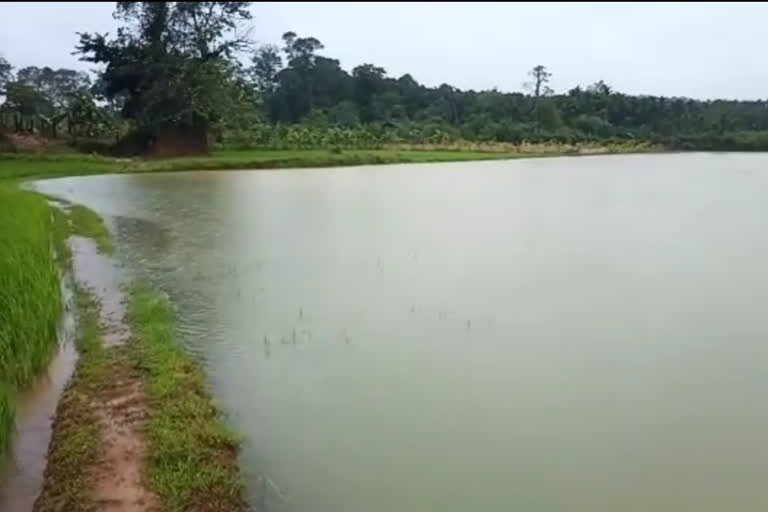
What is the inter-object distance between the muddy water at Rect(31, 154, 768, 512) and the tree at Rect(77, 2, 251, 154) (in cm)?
1224

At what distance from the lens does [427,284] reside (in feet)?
23.3

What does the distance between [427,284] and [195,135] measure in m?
19.0

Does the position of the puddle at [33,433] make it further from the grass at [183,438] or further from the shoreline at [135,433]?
the grass at [183,438]

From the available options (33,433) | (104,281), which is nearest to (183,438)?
(33,433)

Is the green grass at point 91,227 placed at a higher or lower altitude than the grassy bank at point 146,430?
higher

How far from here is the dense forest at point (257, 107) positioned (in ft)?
75.2

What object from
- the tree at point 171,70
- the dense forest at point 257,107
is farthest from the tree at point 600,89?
the tree at point 171,70

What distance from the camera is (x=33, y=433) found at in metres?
3.76

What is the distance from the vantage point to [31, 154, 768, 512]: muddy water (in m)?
3.37

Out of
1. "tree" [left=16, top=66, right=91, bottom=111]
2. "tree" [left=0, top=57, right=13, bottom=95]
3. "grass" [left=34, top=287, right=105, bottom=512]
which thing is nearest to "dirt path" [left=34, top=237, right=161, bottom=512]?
"grass" [left=34, top=287, right=105, bottom=512]

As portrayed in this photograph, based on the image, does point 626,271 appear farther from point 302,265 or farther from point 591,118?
point 591,118

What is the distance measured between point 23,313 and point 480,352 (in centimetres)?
291

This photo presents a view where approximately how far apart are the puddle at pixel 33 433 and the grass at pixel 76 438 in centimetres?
5

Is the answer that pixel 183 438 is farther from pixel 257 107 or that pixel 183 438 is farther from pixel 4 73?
pixel 257 107
